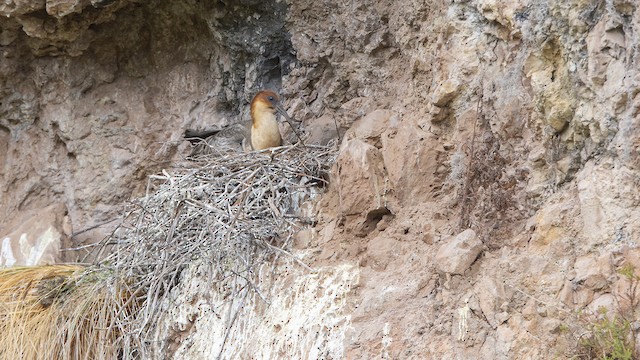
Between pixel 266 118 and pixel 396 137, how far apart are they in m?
1.43

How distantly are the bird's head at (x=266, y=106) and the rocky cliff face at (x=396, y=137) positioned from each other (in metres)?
0.15

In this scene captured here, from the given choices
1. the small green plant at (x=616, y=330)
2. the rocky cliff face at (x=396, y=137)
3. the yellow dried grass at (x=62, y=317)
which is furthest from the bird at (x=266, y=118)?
the small green plant at (x=616, y=330)

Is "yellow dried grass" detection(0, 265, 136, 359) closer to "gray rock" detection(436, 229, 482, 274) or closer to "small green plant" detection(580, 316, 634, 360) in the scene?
"gray rock" detection(436, 229, 482, 274)

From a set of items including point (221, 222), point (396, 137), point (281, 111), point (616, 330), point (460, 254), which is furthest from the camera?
point (281, 111)

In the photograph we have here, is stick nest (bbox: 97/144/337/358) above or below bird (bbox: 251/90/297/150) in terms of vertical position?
below

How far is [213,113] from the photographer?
6484mm

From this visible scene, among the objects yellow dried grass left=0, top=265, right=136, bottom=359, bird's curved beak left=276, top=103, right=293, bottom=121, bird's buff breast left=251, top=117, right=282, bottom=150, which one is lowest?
yellow dried grass left=0, top=265, right=136, bottom=359

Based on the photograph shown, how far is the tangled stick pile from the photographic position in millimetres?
4891

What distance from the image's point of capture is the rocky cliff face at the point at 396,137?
138 inches

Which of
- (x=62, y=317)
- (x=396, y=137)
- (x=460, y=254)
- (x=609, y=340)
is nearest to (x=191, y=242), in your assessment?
(x=62, y=317)

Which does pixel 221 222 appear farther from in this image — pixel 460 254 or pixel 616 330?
pixel 616 330

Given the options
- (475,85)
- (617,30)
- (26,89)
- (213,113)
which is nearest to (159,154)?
(213,113)

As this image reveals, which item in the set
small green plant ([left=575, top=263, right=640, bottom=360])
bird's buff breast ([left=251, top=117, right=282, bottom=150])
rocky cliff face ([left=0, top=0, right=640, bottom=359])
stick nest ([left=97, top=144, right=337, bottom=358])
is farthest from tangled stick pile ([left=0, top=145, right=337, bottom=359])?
small green plant ([left=575, top=263, right=640, bottom=360])

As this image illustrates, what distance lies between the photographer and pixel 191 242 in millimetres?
5145
